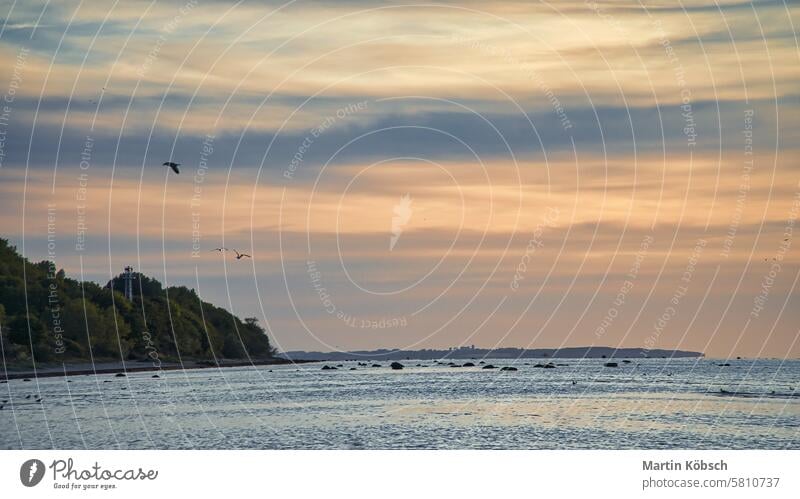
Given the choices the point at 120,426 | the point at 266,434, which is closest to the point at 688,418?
the point at 266,434

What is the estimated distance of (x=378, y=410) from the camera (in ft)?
473

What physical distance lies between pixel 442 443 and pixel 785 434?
3585cm

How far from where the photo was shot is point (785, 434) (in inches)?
4385

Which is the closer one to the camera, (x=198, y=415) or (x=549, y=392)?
(x=198, y=415)

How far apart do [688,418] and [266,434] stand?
51.7 metres

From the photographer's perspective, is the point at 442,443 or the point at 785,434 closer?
the point at 442,443
